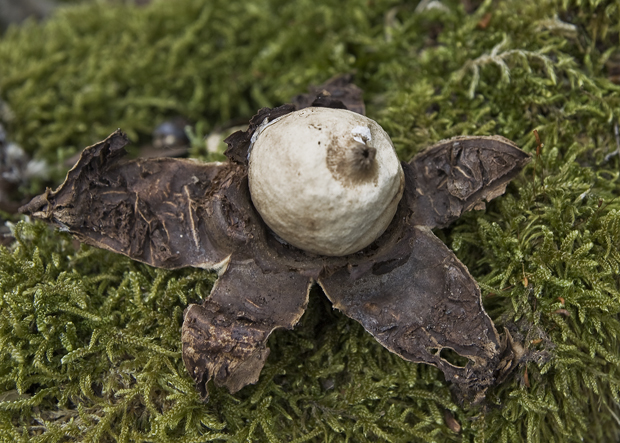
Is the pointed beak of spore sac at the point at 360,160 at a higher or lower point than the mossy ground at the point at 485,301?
higher

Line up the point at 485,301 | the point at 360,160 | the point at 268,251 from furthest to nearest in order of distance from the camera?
1. the point at 485,301
2. the point at 268,251
3. the point at 360,160

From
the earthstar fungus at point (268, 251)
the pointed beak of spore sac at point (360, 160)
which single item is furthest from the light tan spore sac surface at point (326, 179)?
the earthstar fungus at point (268, 251)

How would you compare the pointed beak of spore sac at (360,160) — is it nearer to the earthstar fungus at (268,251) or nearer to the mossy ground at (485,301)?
the earthstar fungus at (268,251)

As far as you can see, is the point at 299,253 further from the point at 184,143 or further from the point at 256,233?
the point at 184,143

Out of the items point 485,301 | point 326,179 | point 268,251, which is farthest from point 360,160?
point 485,301

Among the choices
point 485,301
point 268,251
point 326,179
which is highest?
point 326,179

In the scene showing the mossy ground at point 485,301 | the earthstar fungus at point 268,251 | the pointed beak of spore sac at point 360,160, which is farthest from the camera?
the mossy ground at point 485,301

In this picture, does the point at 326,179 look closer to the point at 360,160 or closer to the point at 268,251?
the point at 360,160
